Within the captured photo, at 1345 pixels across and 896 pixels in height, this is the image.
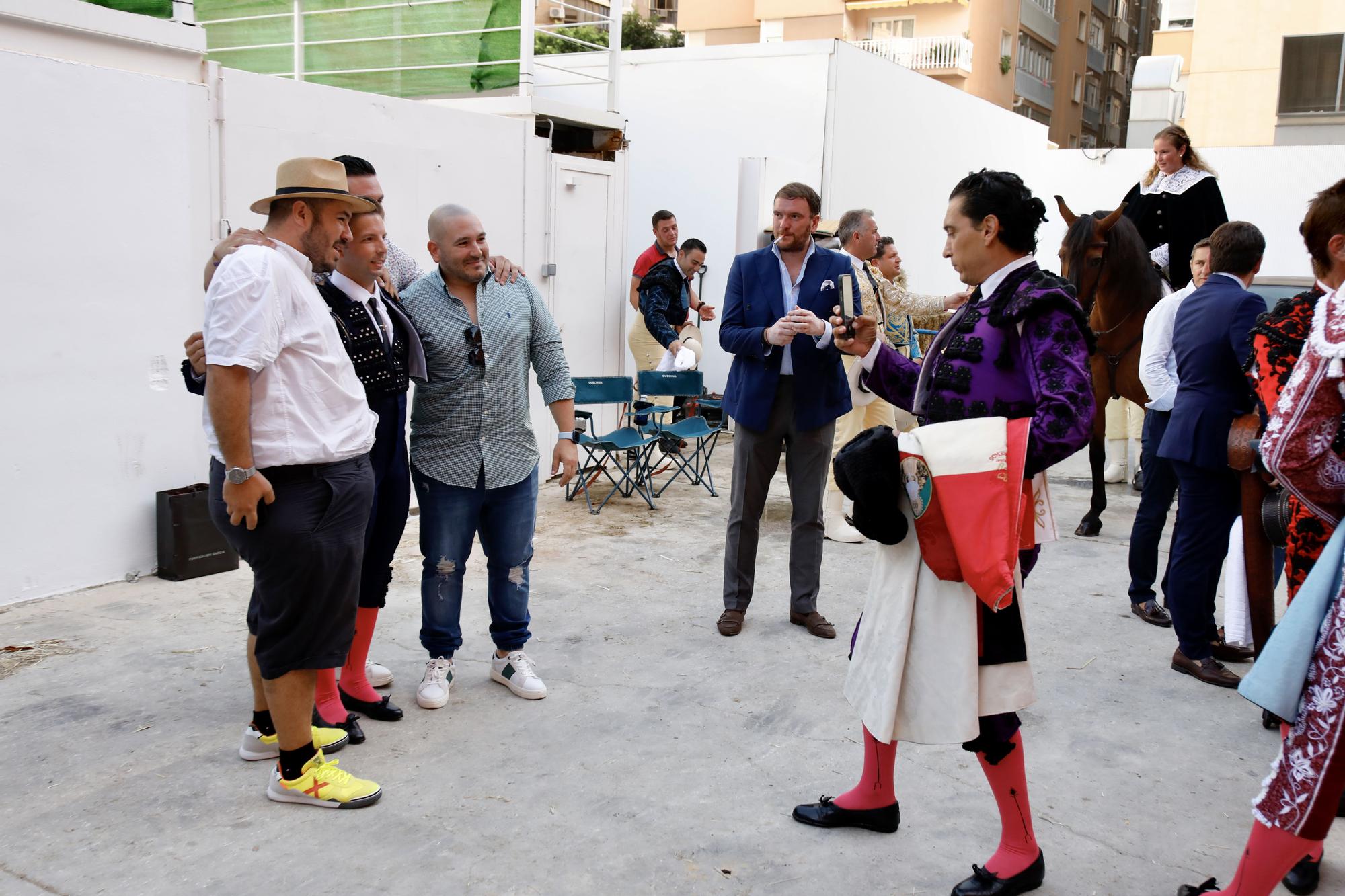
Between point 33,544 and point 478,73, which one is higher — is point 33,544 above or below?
below

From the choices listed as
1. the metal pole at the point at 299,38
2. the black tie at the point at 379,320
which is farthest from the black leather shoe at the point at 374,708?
the metal pole at the point at 299,38

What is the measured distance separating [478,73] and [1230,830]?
795 centimetres

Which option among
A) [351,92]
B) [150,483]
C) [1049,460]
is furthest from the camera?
[351,92]

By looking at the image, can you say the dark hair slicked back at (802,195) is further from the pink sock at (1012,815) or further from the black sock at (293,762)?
the black sock at (293,762)

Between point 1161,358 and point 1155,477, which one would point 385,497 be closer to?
point 1155,477

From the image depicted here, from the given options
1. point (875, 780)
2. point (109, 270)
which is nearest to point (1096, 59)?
point (109, 270)

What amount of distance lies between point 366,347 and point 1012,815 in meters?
2.49

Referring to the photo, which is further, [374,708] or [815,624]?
[815,624]

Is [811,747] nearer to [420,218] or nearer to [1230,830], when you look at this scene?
[1230,830]

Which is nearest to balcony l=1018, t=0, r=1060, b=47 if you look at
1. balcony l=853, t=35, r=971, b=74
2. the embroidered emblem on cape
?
balcony l=853, t=35, r=971, b=74

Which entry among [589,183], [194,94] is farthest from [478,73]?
[194,94]

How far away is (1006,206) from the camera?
2850 mm

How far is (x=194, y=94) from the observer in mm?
5789

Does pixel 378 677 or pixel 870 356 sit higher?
pixel 870 356
